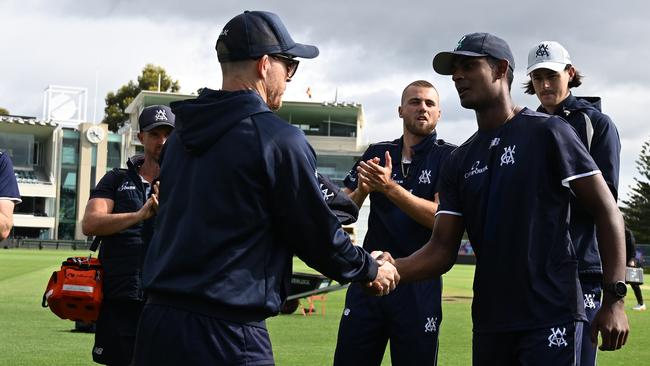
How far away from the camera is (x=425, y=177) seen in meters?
7.32

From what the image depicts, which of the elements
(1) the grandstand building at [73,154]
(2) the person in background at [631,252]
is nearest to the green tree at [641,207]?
(1) the grandstand building at [73,154]

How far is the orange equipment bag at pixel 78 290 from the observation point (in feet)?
24.6

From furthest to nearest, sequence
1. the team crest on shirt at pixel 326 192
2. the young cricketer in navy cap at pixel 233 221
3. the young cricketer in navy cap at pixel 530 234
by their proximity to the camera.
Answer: the young cricketer in navy cap at pixel 530 234
the team crest on shirt at pixel 326 192
the young cricketer in navy cap at pixel 233 221

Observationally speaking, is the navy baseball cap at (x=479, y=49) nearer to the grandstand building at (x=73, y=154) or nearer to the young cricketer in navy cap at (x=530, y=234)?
the young cricketer in navy cap at (x=530, y=234)

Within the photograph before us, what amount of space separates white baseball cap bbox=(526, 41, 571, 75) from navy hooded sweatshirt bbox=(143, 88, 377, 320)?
273 cm

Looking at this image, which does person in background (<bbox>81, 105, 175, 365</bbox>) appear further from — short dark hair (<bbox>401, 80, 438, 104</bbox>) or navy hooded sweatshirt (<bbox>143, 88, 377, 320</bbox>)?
navy hooded sweatshirt (<bbox>143, 88, 377, 320</bbox>)

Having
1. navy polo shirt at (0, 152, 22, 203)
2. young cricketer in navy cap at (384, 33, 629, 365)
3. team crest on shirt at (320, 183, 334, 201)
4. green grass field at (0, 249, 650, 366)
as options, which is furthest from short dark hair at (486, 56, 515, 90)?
green grass field at (0, 249, 650, 366)

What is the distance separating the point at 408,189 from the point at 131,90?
291ft

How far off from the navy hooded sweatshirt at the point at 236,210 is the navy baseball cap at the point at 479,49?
1585mm

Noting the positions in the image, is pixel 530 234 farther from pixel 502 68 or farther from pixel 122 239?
pixel 122 239

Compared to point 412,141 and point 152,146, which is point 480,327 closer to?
point 412,141

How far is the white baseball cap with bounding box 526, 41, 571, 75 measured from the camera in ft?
21.0

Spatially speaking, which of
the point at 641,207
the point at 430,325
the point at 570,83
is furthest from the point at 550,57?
the point at 641,207

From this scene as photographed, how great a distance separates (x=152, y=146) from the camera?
753cm
